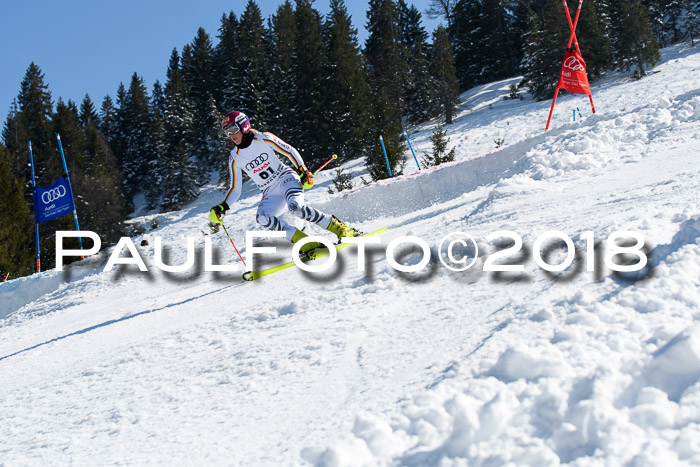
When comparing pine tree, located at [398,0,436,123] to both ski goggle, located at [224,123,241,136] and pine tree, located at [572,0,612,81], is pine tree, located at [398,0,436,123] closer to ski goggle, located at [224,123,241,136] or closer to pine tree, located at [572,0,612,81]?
pine tree, located at [572,0,612,81]

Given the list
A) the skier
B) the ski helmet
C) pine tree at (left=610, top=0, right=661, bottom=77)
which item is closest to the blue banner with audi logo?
the skier

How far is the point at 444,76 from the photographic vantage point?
129 ft

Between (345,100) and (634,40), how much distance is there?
18.6m

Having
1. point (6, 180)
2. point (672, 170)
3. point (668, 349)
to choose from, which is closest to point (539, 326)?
point (668, 349)

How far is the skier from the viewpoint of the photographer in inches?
259

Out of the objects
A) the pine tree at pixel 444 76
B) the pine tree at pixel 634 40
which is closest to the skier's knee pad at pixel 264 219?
the pine tree at pixel 634 40

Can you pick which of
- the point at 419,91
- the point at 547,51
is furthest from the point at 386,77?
the point at 547,51

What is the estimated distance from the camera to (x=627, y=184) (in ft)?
19.6

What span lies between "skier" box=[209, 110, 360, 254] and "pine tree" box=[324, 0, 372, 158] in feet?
97.1

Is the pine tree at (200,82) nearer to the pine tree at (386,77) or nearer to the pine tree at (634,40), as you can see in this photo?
the pine tree at (386,77)

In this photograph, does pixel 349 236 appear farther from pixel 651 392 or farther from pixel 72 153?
pixel 72 153

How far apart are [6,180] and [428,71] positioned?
30.2 meters

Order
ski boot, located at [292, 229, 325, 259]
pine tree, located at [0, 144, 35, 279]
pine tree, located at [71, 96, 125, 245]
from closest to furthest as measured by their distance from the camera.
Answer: ski boot, located at [292, 229, 325, 259], pine tree, located at [0, 144, 35, 279], pine tree, located at [71, 96, 125, 245]

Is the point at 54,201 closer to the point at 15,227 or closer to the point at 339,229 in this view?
the point at 339,229
